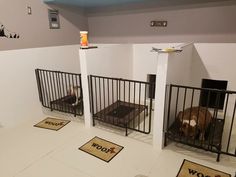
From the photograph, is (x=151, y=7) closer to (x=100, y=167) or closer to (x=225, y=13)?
(x=225, y=13)

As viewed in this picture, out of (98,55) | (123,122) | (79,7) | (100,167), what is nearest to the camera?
(100,167)

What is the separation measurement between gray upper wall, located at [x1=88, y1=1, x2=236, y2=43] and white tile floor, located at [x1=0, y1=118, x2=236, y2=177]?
72.5 inches

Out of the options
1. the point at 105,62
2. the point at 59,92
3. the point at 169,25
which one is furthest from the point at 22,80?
the point at 169,25

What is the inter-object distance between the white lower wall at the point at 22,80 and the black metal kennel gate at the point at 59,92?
4.4 inches

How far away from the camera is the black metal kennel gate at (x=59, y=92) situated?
2959 millimetres

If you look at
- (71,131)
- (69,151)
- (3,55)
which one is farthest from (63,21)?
(69,151)

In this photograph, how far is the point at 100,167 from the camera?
6.21 ft

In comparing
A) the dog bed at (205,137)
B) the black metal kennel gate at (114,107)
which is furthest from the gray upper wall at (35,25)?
the dog bed at (205,137)

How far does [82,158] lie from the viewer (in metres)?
2.03

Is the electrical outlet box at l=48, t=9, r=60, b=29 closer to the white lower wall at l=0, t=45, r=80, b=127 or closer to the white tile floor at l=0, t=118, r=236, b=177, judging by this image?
the white lower wall at l=0, t=45, r=80, b=127

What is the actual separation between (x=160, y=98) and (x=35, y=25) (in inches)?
89.4

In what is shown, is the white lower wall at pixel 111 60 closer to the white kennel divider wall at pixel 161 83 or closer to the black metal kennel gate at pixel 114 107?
the black metal kennel gate at pixel 114 107

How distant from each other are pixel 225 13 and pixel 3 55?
3258 millimetres

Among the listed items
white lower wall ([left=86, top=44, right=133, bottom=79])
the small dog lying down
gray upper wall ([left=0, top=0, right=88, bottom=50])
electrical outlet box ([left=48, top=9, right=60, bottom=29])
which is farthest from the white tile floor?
electrical outlet box ([left=48, top=9, right=60, bottom=29])
